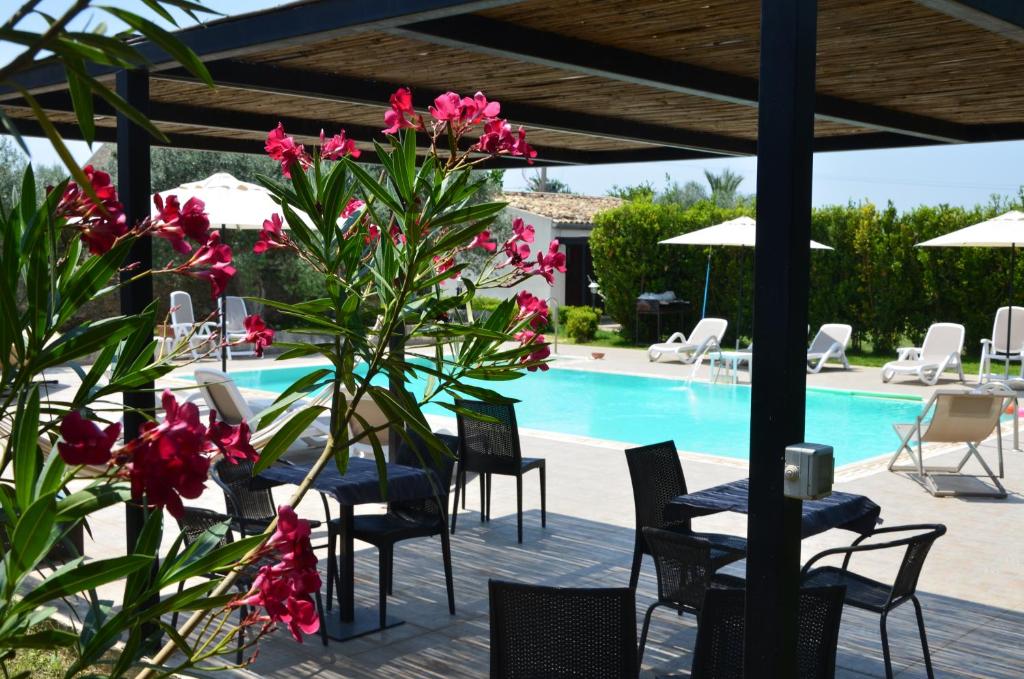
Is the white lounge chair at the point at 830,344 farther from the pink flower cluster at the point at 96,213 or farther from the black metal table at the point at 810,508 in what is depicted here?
the pink flower cluster at the point at 96,213

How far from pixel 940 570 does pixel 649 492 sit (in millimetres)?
2316

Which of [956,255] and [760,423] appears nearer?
[760,423]

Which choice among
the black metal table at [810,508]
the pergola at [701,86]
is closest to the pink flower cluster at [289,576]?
the pergola at [701,86]

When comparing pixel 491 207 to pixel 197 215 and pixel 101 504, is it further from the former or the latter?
pixel 101 504

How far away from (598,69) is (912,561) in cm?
262

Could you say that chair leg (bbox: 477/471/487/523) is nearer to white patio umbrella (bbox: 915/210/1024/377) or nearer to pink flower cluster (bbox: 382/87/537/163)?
pink flower cluster (bbox: 382/87/537/163)

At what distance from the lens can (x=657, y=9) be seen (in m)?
4.23

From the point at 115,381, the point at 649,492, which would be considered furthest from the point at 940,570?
the point at 115,381

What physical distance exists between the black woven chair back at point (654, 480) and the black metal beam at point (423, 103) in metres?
2.42

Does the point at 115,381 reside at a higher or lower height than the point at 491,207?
lower

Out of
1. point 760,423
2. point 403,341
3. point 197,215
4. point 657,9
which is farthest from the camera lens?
point 657,9

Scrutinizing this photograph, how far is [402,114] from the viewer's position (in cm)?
284

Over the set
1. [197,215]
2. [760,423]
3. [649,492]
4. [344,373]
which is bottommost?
[649,492]

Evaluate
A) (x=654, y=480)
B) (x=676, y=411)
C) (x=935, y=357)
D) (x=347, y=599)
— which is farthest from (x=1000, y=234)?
(x=347, y=599)
